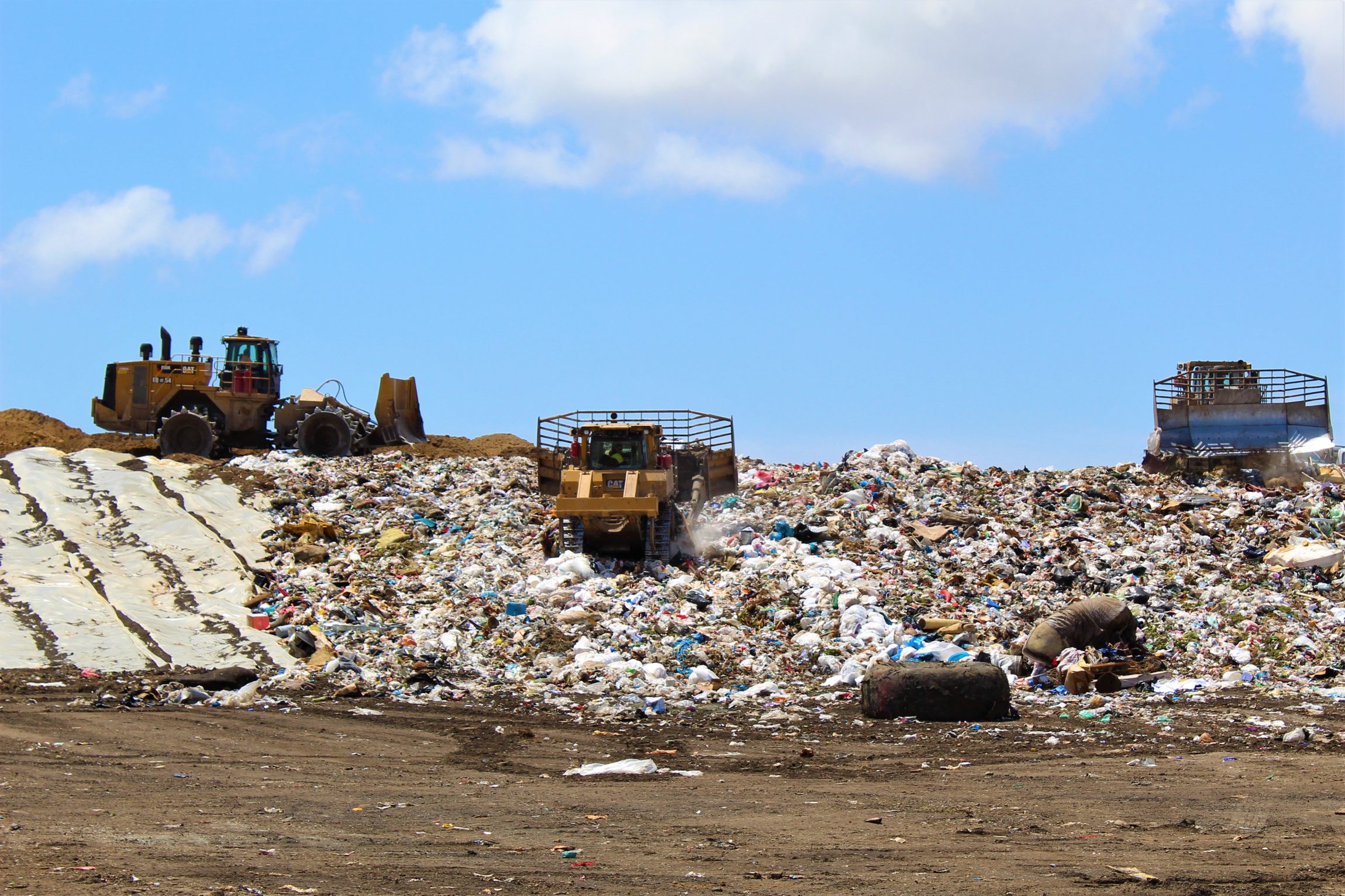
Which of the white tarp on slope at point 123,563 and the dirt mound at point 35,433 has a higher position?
the dirt mound at point 35,433

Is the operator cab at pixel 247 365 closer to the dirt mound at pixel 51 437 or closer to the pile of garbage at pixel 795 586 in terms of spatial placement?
the dirt mound at pixel 51 437

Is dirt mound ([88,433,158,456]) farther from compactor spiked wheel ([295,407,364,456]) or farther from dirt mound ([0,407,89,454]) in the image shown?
compactor spiked wheel ([295,407,364,456])

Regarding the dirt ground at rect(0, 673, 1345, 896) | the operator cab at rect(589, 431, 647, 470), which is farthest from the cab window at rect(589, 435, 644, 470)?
the dirt ground at rect(0, 673, 1345, 896)

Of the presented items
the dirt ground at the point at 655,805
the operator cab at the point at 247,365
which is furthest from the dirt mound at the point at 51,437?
the dirt ground at the point at 655,805

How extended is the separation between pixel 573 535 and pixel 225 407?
31.7ft

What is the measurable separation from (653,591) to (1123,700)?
5.06 metres

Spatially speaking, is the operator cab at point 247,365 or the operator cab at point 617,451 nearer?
the operator cab at point 617,451

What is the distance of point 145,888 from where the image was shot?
16.1ft

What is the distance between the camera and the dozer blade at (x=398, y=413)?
76.5 feet

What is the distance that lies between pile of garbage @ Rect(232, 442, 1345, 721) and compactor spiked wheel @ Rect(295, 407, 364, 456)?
2914mm

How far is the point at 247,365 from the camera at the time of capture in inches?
890

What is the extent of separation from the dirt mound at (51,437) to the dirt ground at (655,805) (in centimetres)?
1431

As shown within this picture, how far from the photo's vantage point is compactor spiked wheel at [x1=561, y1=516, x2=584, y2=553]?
1534cm

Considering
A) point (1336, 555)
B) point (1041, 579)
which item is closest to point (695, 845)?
point (1041, 579)
